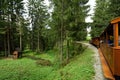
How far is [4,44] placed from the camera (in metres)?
34.5

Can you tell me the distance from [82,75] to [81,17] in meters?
12.0

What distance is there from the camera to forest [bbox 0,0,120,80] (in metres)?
19.1

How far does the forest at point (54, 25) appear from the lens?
62.7 ft

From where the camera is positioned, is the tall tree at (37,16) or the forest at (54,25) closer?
the forest at (54,25)

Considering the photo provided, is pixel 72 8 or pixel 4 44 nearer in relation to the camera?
pixel 72 8

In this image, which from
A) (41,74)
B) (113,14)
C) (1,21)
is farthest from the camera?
(1,21)

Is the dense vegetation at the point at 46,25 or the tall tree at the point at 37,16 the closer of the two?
the dense vegetation at the point at 46,25

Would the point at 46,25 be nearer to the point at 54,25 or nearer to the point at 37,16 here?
the point at 54,25

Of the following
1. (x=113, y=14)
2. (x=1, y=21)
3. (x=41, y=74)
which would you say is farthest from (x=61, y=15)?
(x=1, y=21)

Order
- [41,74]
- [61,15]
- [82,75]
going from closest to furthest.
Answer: [82,75], [41,74], [61,15]

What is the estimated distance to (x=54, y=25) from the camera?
19.6m

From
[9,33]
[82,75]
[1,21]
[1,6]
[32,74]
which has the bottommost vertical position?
[32,74]

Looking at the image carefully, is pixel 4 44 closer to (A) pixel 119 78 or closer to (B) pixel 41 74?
(B) pixel 41 74

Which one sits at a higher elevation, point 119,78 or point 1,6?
point 1,6
